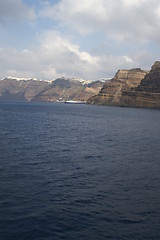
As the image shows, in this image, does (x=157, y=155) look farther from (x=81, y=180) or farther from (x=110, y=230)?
(x=110, y=230)

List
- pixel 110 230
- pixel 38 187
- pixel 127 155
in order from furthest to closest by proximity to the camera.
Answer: pixel 127 155
pixel 38 187
pixel 110 230

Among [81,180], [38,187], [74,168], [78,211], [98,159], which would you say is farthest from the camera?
[98,159]

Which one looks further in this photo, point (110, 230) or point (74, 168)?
point (74, 168)

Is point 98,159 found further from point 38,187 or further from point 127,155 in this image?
point 38,187

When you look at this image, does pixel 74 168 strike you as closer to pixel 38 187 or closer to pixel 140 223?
pixel 38 187

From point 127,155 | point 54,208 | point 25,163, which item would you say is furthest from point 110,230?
point 127,155

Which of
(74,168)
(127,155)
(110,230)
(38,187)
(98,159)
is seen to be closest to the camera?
(110,230)

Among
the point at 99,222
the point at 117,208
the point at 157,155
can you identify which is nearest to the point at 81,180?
the point at 117,208

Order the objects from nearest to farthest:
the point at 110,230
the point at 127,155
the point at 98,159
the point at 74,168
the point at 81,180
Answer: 1. the point at 110,230
2. the point at 81,180
3. the point at 74,168
4. the point at 98,159
5. the point at 127,155

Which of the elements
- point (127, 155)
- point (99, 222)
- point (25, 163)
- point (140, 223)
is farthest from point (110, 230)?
point (127, 155)

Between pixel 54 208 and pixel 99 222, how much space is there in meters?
4.21

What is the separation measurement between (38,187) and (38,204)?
4208 millimetres

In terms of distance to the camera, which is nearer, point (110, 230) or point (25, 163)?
point (110, 230)

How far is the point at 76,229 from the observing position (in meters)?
20.0
